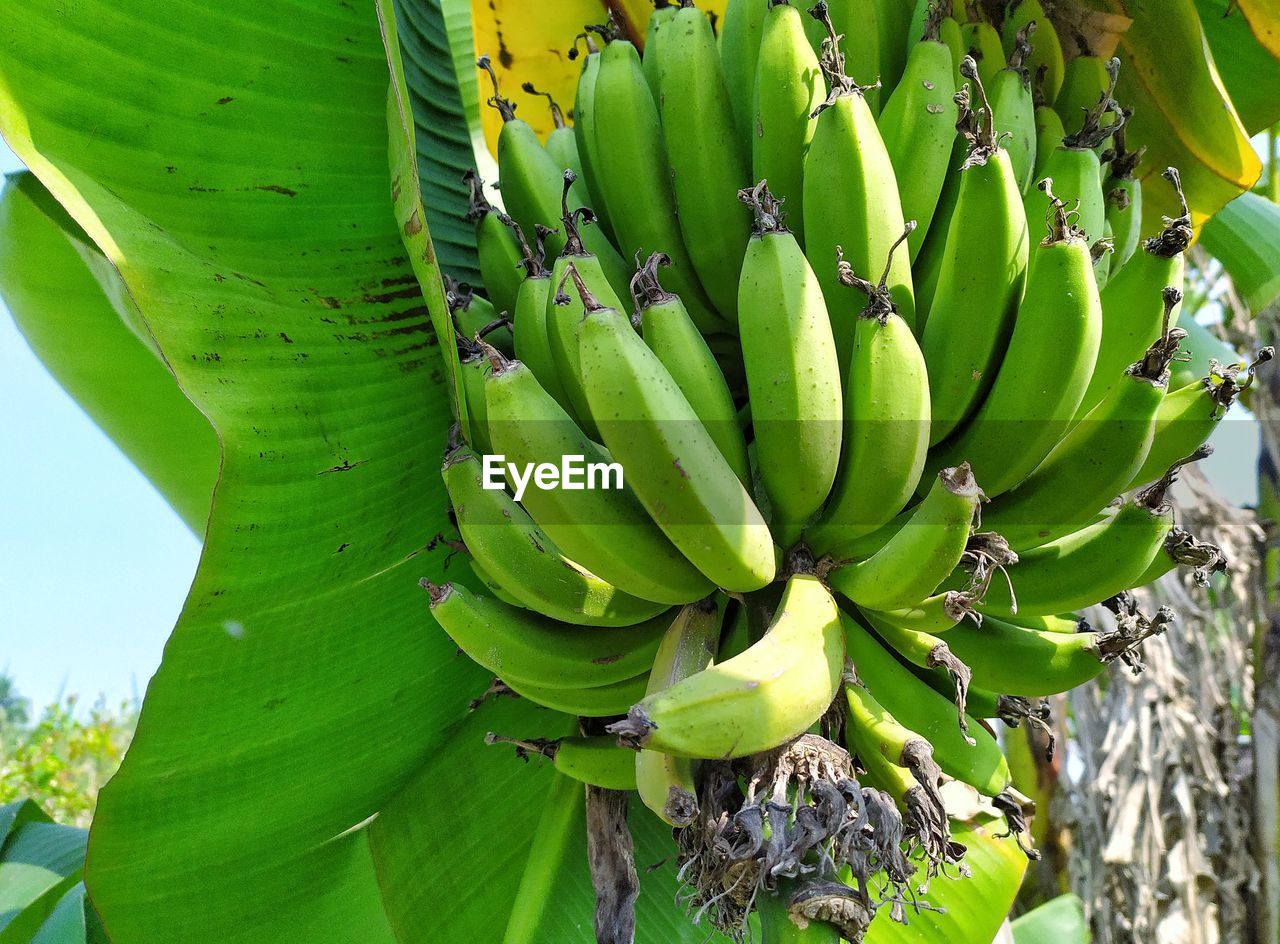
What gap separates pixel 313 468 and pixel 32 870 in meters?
0.83

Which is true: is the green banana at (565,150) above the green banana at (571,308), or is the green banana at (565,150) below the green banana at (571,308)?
above

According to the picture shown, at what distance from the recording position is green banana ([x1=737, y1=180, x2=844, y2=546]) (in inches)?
30.4

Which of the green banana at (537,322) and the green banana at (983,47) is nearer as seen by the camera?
the green banana at (537,322)

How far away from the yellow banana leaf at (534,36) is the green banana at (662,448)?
0.89m

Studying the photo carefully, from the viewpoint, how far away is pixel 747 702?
67cm

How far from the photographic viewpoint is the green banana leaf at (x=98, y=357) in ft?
4.61

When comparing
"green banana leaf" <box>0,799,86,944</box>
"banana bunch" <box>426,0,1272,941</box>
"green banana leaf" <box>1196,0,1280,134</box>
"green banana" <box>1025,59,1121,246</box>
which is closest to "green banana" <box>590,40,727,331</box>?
"banana bunch" <box>426,0,1272,941</box>

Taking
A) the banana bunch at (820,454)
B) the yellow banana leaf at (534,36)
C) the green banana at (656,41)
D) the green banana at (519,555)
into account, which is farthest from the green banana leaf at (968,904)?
the yellow banana leaf at (534,36)

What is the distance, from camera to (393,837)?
3.57 ft

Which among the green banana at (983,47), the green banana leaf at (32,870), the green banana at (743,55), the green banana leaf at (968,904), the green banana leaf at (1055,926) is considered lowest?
the green banana leaf at (1055,926)

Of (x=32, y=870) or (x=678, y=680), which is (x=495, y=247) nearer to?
(x=678, y=680)

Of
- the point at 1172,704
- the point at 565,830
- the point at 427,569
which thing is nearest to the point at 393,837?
the point at 565,830

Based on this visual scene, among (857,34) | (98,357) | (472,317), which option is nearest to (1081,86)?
(857,34)

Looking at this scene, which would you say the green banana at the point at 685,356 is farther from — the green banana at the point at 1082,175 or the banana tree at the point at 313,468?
the green banana at the point at 1082,175
